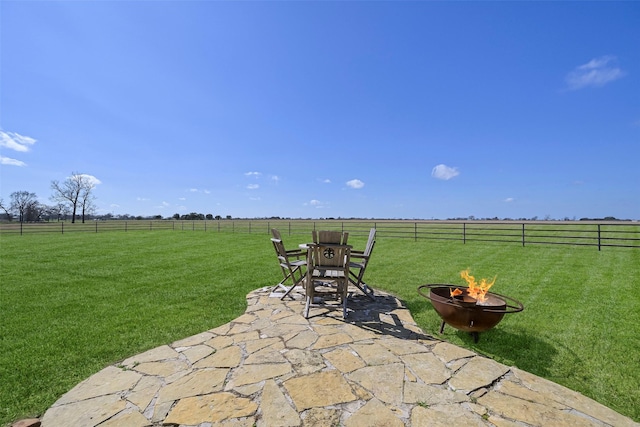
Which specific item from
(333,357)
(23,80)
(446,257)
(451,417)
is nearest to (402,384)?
(451,417)

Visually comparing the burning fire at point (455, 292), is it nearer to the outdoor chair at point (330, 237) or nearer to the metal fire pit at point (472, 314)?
the metal fire pit at point (472, 314)

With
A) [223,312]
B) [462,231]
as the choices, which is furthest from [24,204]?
[462,231]

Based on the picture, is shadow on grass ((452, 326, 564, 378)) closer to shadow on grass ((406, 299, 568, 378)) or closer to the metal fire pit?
shadow on grass ((406, 299, 568, 378))

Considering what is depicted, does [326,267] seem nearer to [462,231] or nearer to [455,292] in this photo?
[455,292]

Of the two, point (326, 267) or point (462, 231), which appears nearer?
point (326, 267)

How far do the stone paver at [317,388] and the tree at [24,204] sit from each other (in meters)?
49.2

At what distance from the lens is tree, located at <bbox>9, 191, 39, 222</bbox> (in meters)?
35.7

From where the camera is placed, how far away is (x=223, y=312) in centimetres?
386

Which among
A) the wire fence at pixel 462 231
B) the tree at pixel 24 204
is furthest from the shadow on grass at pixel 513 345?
the tree at pixel 24 204

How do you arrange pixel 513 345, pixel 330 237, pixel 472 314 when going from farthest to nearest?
pixel 330 237, pixel 513 345, pixel 472 314

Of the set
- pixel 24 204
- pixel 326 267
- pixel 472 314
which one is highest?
pixel 24 204

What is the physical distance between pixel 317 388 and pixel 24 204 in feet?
168

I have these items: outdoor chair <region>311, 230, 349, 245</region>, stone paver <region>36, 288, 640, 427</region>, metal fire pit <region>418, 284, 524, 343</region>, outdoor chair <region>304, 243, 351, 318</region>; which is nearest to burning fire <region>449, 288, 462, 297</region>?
metal fire pit <region>418, 284, 524, 343</region>

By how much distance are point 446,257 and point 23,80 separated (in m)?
12.2
